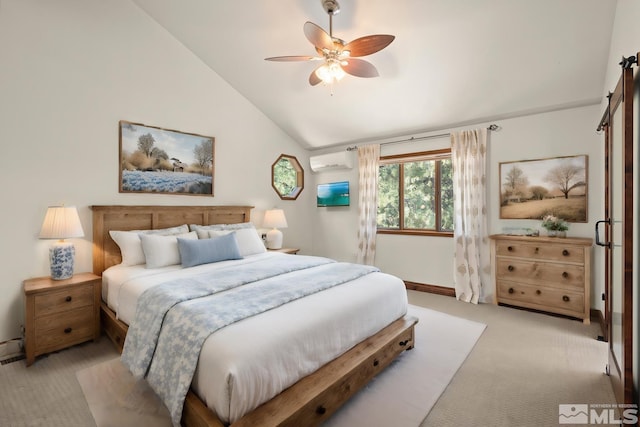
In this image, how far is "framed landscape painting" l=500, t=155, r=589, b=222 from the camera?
3369 mm

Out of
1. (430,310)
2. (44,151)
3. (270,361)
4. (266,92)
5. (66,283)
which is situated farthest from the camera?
(266,92)

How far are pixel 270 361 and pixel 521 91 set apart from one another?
372 centimetres

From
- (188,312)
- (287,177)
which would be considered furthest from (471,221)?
(188,312)

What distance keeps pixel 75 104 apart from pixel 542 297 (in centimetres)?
537

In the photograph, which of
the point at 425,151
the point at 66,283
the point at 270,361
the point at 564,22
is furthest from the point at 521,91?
the point at 66,283

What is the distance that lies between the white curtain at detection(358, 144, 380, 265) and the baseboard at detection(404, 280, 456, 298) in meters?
0.72

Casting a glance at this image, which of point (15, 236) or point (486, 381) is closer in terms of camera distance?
point (486, 381)

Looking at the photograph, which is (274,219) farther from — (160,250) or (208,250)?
(160,250)

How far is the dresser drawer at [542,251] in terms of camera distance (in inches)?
126

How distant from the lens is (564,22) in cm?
261

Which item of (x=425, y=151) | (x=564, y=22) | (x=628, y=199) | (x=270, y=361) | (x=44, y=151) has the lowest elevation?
(x=270, y=361)

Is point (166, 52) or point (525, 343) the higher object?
point (166, 52)

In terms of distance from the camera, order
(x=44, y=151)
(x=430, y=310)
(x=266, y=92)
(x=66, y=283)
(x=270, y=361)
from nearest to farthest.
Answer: (x=270, y=361)
(x=66, y=283)
(x=44, y=151)
(x=430, y=310)
(x=266, y=92)

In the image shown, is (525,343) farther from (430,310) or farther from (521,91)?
(521,91)
